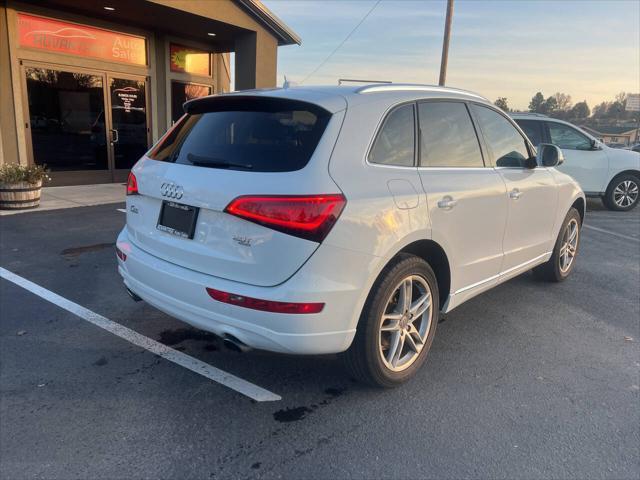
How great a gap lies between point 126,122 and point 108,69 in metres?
1.25

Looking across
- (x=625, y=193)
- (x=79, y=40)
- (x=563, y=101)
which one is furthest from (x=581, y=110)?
(x=79, y=40)

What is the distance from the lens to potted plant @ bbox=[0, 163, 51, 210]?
26.5 ft

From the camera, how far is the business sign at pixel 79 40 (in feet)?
33.0

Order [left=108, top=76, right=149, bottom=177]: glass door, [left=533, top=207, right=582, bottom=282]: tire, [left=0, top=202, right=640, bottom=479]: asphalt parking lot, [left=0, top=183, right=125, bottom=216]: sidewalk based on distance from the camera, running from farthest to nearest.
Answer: [left=108, top=76, right=149, bottom=177]: glass door → [left=0, top=183, right=125, bottom=216]: sidewalk → [left=533, top=207, right=582, bottom=282]: tire → [left=0, top=202, right=640, bottom=479]: asphalt parking lot

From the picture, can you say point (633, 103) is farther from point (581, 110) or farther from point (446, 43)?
point (446, 43)

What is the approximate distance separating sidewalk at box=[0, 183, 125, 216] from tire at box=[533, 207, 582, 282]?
7513 mm

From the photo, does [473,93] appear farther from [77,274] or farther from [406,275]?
[77,274]

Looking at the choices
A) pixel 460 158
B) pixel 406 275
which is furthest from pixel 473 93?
pixel 406 275

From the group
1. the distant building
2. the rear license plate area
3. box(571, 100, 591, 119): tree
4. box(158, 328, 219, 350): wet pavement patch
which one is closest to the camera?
the rear license plate area

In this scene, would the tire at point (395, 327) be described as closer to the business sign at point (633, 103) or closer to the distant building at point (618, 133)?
the distant building at point (618, 133)

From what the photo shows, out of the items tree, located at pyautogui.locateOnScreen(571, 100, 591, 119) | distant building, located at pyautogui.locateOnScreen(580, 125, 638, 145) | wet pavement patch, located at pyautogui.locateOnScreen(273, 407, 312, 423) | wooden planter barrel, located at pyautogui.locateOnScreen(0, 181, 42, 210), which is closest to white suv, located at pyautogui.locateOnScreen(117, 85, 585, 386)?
wet pavement patch, located at pyautogui.locateOnScreen(273, 407, 312, 423)

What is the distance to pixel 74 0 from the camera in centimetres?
972

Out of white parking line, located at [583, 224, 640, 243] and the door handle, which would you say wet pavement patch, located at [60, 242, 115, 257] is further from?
white parking line, located at [583, 224, 640, 243]

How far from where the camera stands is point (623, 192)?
11008mm
